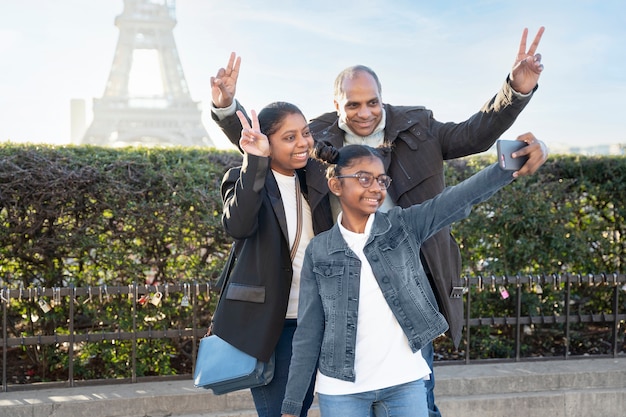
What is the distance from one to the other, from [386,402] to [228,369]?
546 millimetres

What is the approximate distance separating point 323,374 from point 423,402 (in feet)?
1.11

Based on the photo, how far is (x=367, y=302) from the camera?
2176 millimetres

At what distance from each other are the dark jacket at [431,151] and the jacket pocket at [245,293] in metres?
0.39

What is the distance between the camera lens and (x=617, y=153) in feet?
17.9

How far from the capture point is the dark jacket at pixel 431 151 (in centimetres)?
250

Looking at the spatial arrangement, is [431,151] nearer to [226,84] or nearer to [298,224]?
[298,224]

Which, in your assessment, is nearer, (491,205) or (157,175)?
(157,175)

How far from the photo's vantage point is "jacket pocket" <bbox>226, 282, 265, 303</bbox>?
88.7 inches

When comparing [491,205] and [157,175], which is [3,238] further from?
[491,205]

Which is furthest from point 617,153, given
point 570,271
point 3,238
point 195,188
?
point 3,238

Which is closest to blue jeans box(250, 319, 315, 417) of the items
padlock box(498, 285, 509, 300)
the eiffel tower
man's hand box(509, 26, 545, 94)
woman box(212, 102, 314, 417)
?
woman box(212, 102, 314, 417)

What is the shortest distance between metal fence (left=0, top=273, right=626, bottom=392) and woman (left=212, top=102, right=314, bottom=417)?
185 centimetres

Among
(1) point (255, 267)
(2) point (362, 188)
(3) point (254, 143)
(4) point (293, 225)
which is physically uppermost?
(3) point (254, 143)

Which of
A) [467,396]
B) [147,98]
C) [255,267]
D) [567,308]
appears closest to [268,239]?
[255,267]
